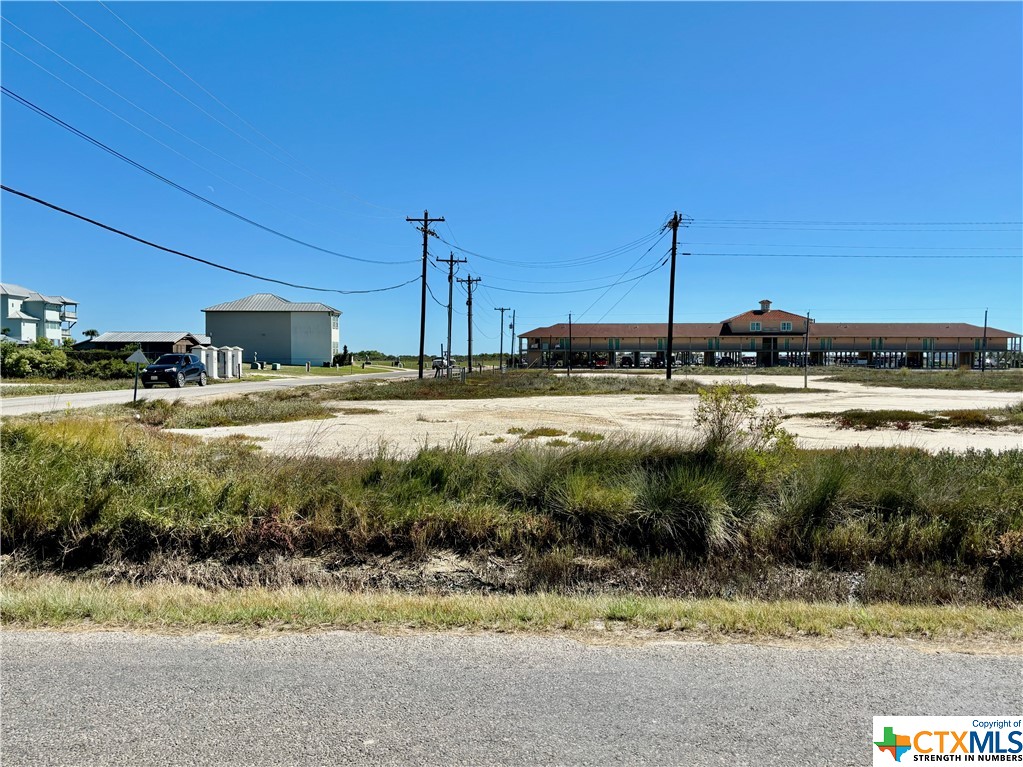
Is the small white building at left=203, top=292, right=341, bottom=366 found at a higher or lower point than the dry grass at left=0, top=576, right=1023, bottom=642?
higher

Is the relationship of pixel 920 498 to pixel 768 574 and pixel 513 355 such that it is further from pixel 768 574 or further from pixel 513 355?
pixel 513 355

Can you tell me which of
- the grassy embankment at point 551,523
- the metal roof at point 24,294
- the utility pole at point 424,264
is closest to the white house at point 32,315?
the metal roof at point 24,294

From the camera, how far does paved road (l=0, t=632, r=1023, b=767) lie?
9.62ft

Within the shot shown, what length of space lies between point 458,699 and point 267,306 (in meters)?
92.2

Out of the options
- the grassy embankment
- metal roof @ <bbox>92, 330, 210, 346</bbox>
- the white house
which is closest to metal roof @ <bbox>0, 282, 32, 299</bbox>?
the white house

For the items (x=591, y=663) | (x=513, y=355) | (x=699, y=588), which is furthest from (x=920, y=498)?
(x=513, y=355)

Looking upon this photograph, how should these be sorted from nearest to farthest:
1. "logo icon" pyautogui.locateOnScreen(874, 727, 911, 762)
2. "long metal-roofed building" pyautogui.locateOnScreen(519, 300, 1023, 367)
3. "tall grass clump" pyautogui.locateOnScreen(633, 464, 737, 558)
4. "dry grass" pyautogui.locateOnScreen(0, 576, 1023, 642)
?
"logo icon" pyautogui.locateOnScreen(874, 727, 911, 762) → "dry grass" pyautogui.locateOnScreen(0, 576, 1023, 642) → "tall grass clump" pyautogui.locateOnScreen(633, 464, 737, 558) → "long metal-roofed building" pyautogui.locateOnScreen(519, 300, 1023, 367)

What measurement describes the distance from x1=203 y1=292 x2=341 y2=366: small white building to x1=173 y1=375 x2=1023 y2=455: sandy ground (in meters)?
62.7

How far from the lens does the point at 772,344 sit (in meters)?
104

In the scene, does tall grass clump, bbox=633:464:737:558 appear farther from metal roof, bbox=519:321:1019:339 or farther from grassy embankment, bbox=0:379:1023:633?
metal roof, bbox=519:321:1019:339

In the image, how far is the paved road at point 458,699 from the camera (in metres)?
2.93

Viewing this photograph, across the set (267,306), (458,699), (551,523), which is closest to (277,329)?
(267,306)

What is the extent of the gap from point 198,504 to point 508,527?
369 centimetres

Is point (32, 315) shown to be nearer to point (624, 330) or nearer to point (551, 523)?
point (624, 330)
